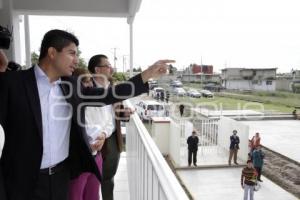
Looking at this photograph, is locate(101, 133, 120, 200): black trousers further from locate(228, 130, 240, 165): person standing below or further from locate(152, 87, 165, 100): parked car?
locate(152, 87, 165, 100): parked car

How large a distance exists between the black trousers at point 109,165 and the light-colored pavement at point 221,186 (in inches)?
206

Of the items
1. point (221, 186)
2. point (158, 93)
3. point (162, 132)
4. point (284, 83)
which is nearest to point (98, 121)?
point (221, 186)

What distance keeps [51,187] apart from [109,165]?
26.2 inches

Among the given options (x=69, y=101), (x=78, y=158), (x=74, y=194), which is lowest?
(x=74, y=194)

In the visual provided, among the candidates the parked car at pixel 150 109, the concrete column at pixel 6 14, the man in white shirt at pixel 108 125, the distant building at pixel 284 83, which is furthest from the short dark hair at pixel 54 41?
the parked car at pixel 150 109

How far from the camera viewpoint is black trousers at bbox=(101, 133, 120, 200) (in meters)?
1.67

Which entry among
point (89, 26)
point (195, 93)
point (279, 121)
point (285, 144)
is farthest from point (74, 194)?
point (279, 121)

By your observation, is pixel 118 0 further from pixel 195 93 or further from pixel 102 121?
pixel 195 93

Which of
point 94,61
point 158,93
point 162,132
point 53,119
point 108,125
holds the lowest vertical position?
point 162,132

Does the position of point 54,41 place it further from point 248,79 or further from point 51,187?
point 248,79

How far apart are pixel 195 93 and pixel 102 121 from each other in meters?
21.2

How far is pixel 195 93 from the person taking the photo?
22.4 m

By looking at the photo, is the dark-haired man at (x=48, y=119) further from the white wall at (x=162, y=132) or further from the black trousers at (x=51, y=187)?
the white wall at (x=162, y=132)

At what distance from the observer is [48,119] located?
0.99m
